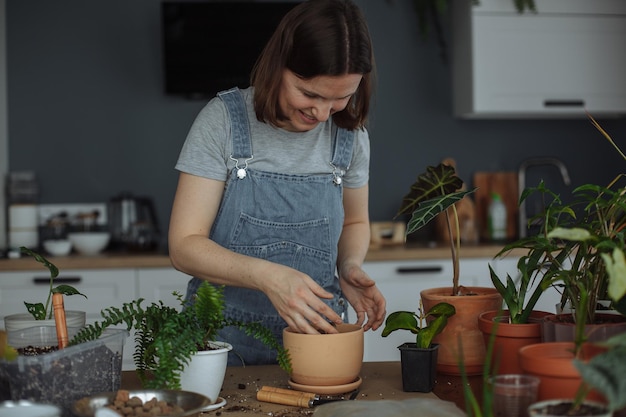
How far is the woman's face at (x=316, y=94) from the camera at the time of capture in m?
1.65

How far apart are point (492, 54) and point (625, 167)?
0.96 m

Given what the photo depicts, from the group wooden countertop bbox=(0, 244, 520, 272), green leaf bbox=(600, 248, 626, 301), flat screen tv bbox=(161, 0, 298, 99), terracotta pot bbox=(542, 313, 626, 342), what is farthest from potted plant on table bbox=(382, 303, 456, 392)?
flat screen tv bbox=(161, 0, 298, 99)

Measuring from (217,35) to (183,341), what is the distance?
2.56m

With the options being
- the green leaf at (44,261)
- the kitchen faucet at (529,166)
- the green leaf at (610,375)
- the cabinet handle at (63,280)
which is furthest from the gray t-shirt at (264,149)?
the kitchen faucet at (529,166)

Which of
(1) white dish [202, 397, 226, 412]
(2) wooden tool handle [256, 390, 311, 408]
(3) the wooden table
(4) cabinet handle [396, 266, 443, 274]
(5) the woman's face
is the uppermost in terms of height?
(5) the woman's face

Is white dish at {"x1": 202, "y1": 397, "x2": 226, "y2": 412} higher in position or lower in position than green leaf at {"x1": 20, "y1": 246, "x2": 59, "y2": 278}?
lower

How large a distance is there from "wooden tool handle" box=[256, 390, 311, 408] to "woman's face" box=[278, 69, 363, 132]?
63cm

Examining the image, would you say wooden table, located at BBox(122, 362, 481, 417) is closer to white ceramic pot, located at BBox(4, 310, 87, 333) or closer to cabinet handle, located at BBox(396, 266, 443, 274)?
white ceramic pot, located at BBox(4, 310, 87, 333)

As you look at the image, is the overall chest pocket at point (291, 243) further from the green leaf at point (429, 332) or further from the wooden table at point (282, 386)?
the green leaf at point (429, 332)

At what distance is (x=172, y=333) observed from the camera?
1.27 m

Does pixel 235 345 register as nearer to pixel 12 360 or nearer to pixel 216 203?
pixel 216 203

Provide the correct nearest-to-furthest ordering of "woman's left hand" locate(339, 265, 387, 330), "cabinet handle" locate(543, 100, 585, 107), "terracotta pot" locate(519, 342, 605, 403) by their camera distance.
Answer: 1. "terracotta pot" locate(519, 342, 605, 403)
2. "woman's left hand" locate(339, 265, 387, 330)
3. "cabinet handle" locate(543, 100, 585, 107)

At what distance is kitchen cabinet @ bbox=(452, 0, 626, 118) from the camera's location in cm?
364

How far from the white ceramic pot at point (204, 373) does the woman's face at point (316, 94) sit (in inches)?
24.1
